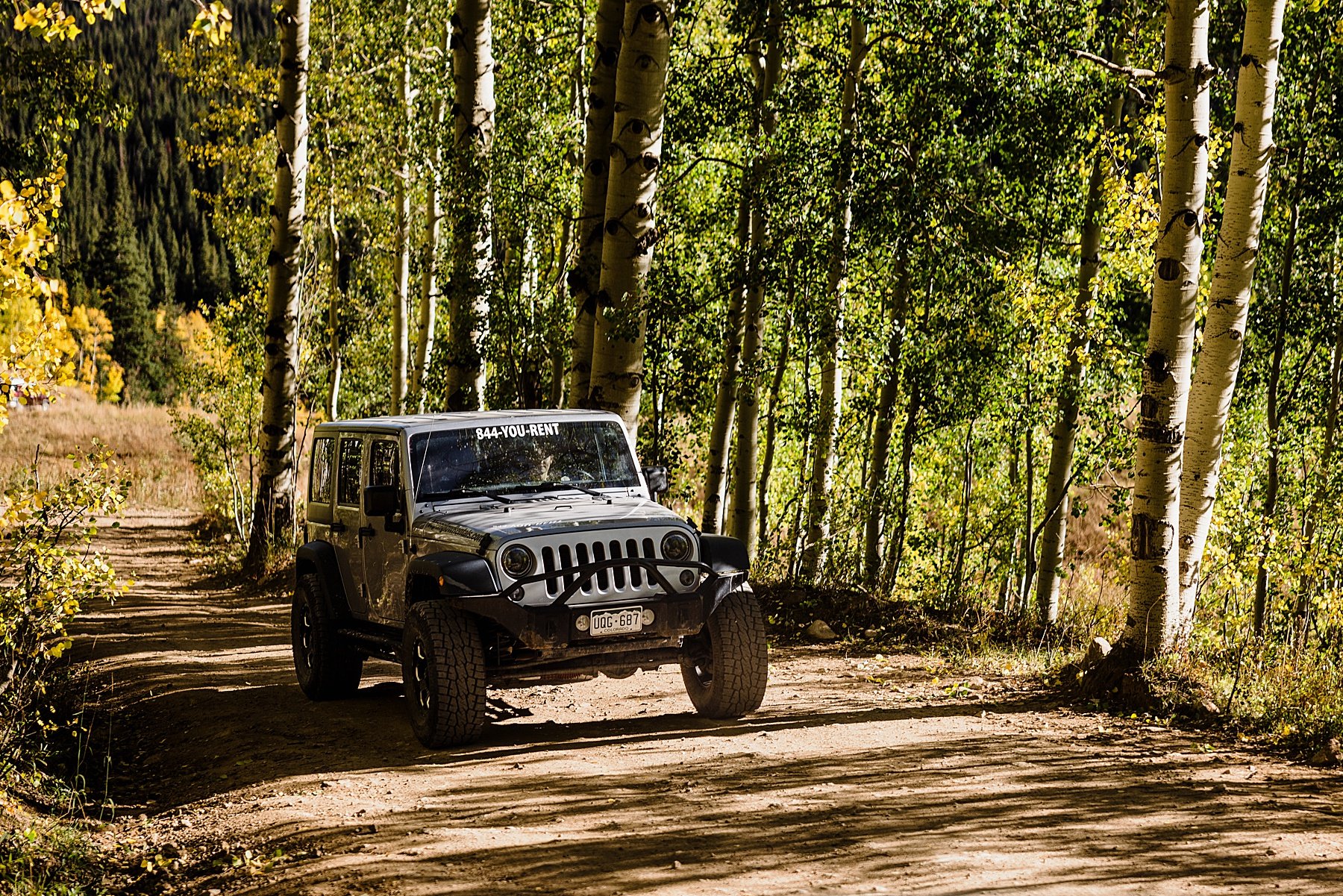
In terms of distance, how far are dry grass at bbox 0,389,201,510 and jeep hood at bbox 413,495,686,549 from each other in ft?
82.4

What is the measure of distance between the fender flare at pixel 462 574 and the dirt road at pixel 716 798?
3.36 ft

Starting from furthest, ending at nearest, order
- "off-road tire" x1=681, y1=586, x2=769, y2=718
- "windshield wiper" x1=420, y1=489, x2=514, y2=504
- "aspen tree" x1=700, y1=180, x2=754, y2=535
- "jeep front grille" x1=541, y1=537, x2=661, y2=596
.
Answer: "aspen tree" x1=700, y1=180, x2=754, y2=535 → "windshield wiper" x1=420, y1=489, x2=514, y2=504 → "off-road tire" x1=681, y1=586, x2=769, y2=718 → "jeep front grille" x1=541, y1=537, x2=661, y2=596

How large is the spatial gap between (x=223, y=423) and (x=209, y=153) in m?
5.44

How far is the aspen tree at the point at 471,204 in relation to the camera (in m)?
14.4

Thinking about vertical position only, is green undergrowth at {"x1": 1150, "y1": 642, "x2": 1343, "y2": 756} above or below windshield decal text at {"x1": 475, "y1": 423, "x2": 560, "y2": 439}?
below

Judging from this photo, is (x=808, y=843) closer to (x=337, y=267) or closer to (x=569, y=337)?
(x=569, y=337)

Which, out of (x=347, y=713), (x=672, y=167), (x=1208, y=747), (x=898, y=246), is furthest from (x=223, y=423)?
(x=1208, y=747)

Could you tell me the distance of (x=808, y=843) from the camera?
Result: 18.9 ft

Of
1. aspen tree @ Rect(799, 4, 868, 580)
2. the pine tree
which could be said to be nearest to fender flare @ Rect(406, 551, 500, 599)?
aspen tree @ Rect(799, 4, 868, 580)

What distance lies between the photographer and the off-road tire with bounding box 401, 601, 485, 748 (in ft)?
24.5

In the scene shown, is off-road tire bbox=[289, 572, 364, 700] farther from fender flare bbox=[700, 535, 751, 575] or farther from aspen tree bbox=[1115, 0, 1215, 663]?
aspen tree bbox=[1115, 0, 1215, 663]

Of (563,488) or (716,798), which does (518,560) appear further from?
(716,798)

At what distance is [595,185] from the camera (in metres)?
13.3

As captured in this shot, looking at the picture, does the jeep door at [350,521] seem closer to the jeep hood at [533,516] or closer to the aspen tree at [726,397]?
the jeep hood at [533,516]
